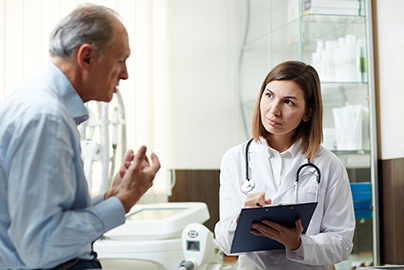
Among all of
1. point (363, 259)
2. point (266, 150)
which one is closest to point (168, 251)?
point (266, 150)

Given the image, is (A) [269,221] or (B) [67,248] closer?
(B) [67,248]

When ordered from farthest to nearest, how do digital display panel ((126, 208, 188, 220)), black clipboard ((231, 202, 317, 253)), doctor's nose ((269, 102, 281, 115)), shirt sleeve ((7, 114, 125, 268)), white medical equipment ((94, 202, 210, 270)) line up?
1. digital display panel ((126, 208, 188, 220))
2. white medical equipment ((94, 202, 210, 270))
3. doctor's nose ((269, 102, 281, 115))
4. black clipboard ((231, 202, 317, 253))
5. shirt sleeve ((7, 114, 125, 268))

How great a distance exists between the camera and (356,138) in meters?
2.45

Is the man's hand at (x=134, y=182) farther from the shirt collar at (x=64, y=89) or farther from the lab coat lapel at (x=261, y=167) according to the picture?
the lab coat lapel at (x=261, y=167)

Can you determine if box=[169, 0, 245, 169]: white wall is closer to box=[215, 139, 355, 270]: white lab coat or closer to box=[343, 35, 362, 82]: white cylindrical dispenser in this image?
box=[343, 35, 362, 82]: white cylindrical dispenser

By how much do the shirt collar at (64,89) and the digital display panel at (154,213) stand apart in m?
1.27

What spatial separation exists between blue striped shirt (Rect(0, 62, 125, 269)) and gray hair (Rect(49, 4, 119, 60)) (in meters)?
0.12

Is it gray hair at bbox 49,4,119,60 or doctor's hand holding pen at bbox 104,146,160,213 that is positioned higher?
gray hair at bbox 49,4,119,60

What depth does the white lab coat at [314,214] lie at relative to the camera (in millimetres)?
1363

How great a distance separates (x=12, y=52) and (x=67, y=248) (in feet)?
7.72

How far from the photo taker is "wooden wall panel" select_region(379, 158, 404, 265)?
2244mm

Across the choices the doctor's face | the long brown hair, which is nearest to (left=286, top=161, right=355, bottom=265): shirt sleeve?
the long brown hair

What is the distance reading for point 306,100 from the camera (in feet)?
4.99

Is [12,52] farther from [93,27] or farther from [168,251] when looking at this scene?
[93,27]
